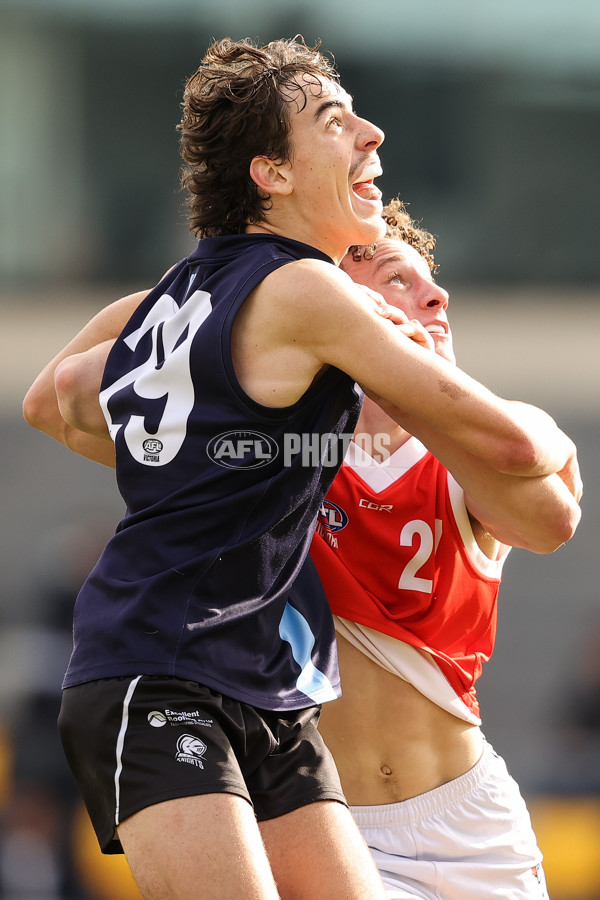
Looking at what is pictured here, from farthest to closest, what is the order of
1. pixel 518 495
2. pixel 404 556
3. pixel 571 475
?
1. pixel 404 556
2. pixel 571 475
3. pixel 518 495

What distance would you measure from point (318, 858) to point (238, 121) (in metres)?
1.56

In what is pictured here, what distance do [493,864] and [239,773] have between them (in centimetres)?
120

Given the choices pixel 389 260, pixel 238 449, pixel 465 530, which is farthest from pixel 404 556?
pixel 238 449

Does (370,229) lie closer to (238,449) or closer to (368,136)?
(368,136)

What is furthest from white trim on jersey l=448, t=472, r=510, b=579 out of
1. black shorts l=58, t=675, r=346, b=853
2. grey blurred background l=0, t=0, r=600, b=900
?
grey blurred background l=0, t=0, r=600, b=900

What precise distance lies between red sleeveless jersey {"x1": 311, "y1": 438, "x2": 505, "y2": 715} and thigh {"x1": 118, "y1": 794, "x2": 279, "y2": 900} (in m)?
0.97

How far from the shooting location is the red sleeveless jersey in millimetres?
3045

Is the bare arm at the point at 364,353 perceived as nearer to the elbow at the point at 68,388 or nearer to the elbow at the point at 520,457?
the elbow at the point at 520,457

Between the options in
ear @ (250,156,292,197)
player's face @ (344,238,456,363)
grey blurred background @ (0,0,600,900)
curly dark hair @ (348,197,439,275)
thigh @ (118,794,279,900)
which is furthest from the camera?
grey blurred background @ (0,0,600,900)

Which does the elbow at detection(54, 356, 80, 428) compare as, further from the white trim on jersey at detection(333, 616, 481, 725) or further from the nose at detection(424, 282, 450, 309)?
the nose at detection(424, 282, 450, 309)

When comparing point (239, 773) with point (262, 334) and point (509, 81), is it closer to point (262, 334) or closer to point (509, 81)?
point (262, 334)

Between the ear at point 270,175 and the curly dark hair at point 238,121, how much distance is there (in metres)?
0.02

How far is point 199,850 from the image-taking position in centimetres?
205

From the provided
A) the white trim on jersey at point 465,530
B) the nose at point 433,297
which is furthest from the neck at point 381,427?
the nose at point 433,297
